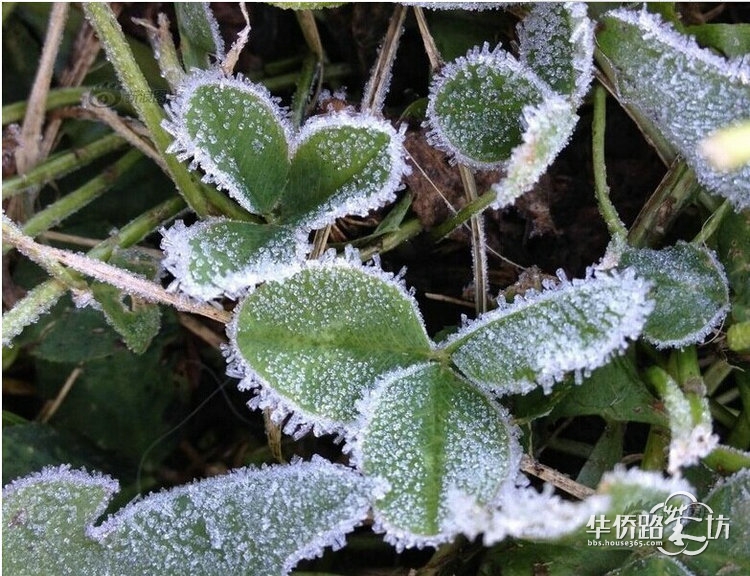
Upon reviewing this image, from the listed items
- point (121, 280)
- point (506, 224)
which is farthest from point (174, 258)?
point (506, 224)

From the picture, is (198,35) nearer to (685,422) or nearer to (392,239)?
(392,239)

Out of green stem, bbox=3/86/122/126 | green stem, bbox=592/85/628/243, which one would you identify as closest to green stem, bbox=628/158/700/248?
green stem, bbox=592/85/628/243

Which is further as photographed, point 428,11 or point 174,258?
point 428,11

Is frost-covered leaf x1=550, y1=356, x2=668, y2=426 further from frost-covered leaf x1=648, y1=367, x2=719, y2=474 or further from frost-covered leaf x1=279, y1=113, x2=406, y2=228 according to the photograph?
frost-covered leaf x1=279, y1=113, x2=406, y2=228

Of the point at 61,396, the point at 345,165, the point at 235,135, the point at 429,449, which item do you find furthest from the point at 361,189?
the point at 61,396

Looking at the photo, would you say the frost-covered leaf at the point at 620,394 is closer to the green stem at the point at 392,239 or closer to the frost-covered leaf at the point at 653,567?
the frost-covered leaf at the point at 653,567

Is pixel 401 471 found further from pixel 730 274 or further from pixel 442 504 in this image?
pixel 730 274

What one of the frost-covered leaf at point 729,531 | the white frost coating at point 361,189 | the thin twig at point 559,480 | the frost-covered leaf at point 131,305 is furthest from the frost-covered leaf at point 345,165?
the frost-covered leaf at point 729,531
